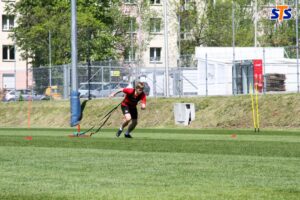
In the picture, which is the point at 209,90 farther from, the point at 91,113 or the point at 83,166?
the point at 83,166

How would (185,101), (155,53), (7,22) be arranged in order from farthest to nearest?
(155,53)
(7,22)
(185,101)

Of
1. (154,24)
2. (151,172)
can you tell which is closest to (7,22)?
(154,24)

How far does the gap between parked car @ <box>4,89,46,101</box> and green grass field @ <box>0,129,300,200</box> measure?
37.1 meters

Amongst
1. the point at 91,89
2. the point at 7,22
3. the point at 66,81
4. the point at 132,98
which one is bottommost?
the point at 132,98

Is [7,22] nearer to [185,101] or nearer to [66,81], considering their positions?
[66,81]

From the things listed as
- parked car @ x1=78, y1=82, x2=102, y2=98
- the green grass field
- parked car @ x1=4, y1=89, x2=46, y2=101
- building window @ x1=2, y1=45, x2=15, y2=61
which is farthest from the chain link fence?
building window @ x1=2, y1=45, x2=15, y2=61

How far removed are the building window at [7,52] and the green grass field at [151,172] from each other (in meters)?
78.7

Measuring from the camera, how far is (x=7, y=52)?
330 ft

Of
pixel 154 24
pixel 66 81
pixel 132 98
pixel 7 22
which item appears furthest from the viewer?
pixel 7 22

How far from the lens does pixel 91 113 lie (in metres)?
49.8

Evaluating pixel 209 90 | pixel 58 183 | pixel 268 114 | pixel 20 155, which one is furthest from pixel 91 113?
pixel 58 183

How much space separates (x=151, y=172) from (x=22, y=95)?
161ft

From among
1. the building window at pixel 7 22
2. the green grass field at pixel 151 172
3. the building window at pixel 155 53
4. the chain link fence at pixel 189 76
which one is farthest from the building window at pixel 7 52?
the green grass field at pixel 151 172

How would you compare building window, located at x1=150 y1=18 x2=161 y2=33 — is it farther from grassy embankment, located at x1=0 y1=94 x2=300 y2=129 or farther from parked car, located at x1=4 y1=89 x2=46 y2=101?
grassy embankment, located at x1=0 y1=94 x2=300 y2=129
